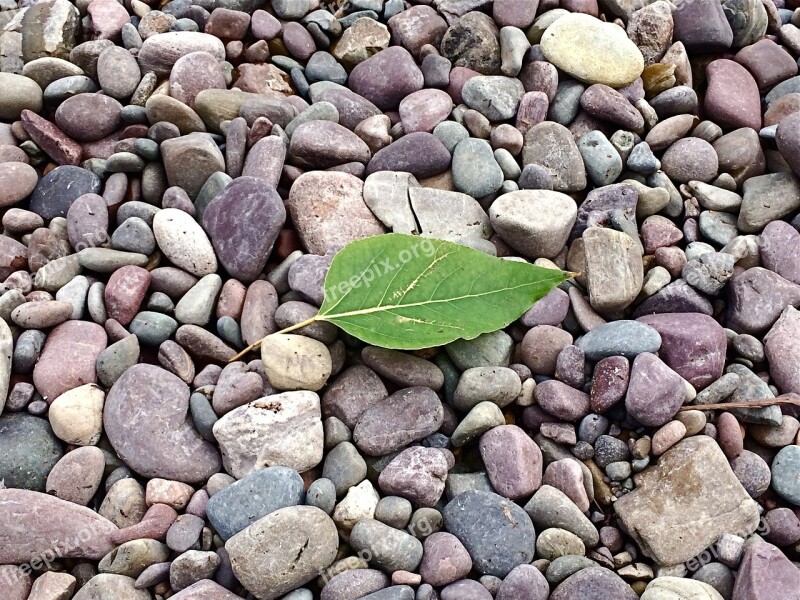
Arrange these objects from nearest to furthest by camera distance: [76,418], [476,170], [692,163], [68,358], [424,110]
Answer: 1. [76,418]
2. [68,358]
3. [476,170]
4. [692,163]
5. [424,110]

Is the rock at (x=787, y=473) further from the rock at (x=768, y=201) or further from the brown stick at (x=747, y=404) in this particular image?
the rock at (x=768, y=201)

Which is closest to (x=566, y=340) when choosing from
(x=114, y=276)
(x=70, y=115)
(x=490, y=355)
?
(x=490, y=355)

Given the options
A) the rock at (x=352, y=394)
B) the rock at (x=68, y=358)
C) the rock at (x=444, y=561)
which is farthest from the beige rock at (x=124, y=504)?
the rock at (x=444, y=561)

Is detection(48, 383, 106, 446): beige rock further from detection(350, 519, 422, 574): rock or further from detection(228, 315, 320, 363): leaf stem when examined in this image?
detection(350, 519, 422, 574): rock

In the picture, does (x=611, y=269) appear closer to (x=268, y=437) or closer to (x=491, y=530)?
(x=491, y=530)

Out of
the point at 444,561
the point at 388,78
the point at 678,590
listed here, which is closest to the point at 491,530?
the point at 444,561

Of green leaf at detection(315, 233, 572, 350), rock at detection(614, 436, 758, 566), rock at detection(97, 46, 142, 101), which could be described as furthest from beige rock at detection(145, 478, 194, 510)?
rock at detection(97, 46, 142, 101)
